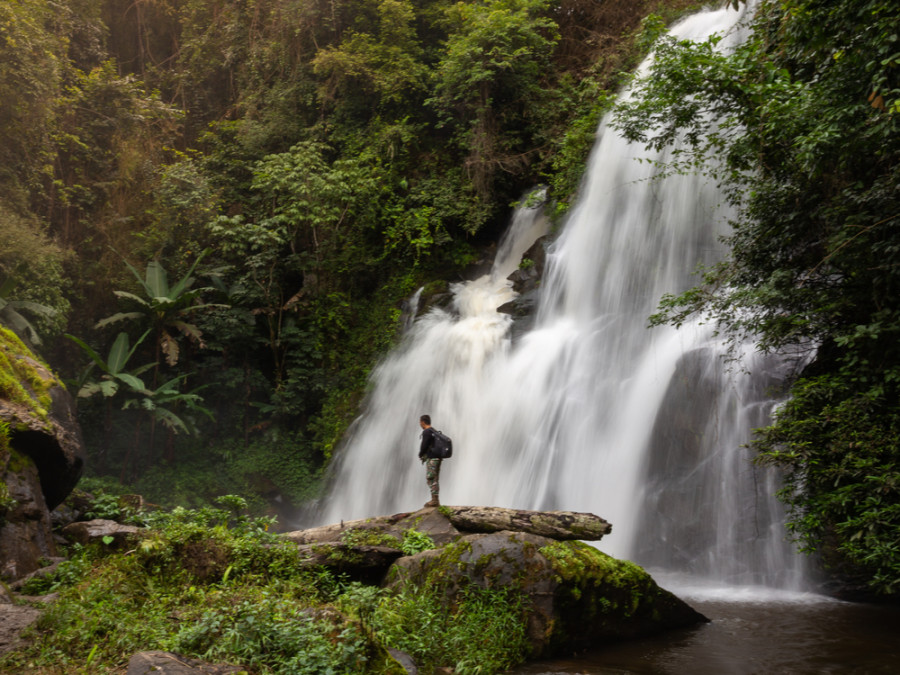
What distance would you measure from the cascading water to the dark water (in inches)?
46.4

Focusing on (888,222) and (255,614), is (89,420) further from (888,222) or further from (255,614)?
(888,222)

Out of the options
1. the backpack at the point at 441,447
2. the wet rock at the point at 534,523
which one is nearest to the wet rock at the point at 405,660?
the wet rock at the point at 534,523

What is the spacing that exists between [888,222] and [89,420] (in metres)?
16.3

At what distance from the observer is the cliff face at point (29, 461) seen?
5.66 meters

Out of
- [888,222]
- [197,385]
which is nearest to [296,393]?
[197,385]

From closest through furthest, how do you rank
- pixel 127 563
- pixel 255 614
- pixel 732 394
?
pixel 255 614
pixel 127 563
pixel 732 394

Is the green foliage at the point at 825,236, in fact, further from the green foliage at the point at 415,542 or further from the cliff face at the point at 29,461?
the cliff face at the point at 29,461

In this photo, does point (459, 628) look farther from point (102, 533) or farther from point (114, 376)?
point (114, 376)

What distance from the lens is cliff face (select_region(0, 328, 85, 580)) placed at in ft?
18.6

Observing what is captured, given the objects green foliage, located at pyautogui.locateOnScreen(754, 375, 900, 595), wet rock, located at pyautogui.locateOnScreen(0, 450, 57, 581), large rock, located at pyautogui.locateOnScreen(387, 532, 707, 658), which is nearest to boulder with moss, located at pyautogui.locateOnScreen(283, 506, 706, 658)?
large rock, located at pyautogui.locateOnScreen(387, 532, 707, 658)

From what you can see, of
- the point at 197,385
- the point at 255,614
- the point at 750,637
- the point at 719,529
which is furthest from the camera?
the point at 197,385

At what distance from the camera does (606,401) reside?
1040 cm

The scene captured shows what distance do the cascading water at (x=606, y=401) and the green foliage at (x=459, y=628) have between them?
3957 mm

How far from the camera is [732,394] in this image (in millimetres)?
8828
